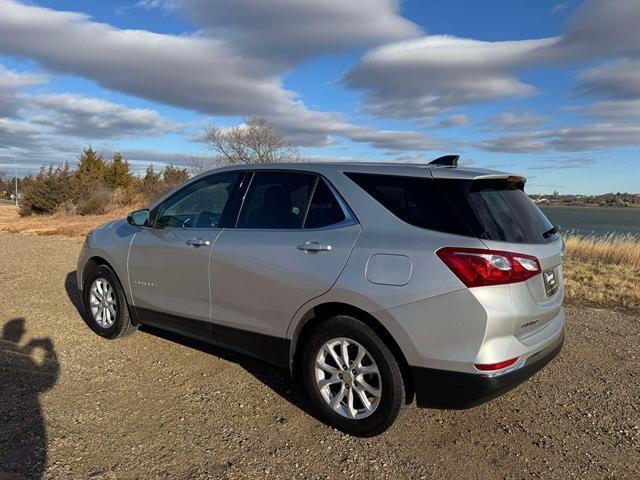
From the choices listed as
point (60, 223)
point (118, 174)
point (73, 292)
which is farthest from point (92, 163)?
point (73, 292)

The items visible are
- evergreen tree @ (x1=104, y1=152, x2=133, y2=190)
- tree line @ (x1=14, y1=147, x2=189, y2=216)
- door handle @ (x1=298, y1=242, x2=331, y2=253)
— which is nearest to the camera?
door handle @ (x1=298, y1=242, x2=331, y2=253)

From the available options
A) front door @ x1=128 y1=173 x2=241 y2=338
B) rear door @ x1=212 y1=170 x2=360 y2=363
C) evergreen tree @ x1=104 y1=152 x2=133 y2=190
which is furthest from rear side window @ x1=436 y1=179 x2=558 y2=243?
evergreen tree @ x1=104 y1=152 x2=133 y2=190

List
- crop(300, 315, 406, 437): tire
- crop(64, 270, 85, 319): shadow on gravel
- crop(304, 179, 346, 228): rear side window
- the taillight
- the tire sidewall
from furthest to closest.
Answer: crop(64, 270, 85, 319): shadow on gravel, the tire sidewall, crop(304, 179, 346, 228): rear side window, crop(300, 315, 406, 437): tire, the taillight

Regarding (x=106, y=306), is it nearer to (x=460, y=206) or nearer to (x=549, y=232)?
(x=460, y=206)

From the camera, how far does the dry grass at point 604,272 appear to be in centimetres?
778

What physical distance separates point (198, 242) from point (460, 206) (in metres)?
2.15

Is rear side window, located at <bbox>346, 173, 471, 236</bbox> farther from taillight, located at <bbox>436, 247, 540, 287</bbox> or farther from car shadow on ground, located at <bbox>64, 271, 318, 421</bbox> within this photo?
car shadow on ground, located at <bbox>64, 271, 318, 421</bbox>

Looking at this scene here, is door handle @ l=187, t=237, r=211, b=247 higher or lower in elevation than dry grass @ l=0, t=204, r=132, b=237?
higher

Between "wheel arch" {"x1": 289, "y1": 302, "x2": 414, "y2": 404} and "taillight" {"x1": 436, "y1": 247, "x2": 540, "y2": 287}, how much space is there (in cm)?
58

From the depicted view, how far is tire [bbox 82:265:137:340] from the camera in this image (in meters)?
5.02

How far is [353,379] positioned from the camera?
130 inches

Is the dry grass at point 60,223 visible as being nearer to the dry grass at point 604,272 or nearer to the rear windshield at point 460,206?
the dry grass at point 604,272

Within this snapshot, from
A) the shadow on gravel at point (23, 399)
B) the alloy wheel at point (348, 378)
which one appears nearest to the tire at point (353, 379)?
the alloy wheel at point (348, 378)

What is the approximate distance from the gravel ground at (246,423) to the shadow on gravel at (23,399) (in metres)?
0.01
